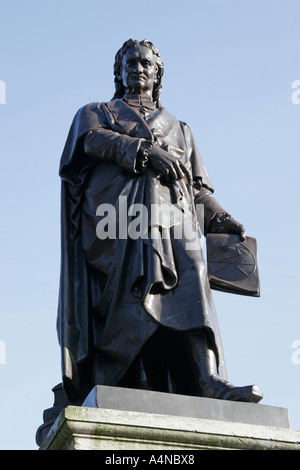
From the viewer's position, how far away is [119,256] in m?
7.74

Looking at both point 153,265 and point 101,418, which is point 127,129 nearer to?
point 153,265

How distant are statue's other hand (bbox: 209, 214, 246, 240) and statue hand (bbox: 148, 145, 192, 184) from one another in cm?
63

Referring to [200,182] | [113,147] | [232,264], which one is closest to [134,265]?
[232,264]

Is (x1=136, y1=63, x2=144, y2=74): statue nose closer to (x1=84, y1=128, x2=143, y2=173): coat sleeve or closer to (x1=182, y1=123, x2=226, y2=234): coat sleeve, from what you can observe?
(x1=182, y1=123, x2=226, y2=234): coat sleeve

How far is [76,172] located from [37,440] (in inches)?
94.8

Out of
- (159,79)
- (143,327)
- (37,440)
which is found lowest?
(37,440)

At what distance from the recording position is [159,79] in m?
9.52

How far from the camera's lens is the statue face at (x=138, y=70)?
9.20 metres

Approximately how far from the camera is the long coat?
750 cm

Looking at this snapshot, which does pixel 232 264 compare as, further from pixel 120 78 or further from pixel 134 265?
pixel 120 78

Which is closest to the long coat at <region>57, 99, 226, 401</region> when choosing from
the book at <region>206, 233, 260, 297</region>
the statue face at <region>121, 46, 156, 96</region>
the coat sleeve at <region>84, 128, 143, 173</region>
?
the coat sleeve at <region>84, 128, 143, 173</region>

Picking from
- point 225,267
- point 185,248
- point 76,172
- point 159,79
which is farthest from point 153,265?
point 159,79

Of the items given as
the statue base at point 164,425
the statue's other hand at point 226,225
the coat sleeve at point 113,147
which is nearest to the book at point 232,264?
the statue's other hand at point 226,225

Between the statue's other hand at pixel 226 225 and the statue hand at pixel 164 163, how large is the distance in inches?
24.9
